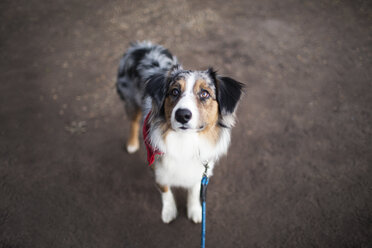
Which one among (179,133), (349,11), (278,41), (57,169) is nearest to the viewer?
(179,133)

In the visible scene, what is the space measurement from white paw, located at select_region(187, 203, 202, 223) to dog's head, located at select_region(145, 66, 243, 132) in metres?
1.40

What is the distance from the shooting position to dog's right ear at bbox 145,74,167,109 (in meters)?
2.44

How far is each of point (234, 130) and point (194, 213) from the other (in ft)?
5.54

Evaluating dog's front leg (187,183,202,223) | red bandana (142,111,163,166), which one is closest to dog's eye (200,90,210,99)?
red bandana (142,111,163,166)

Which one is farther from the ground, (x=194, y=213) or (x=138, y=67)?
(x=138, y=67)

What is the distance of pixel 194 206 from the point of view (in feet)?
10.6

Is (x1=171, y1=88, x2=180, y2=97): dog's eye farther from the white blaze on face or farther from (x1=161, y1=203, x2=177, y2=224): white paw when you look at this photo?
(x1=161, y1=203, x2=177, y2=224): white paw

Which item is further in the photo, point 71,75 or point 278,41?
point 278,41

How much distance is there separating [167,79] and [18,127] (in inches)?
134

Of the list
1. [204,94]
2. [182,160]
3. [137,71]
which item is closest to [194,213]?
[182,160]

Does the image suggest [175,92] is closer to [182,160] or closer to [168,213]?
[182,160]

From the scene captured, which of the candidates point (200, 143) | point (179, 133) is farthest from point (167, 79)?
point (200, 143)

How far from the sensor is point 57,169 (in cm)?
369

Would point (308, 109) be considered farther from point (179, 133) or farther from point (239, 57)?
point (179, 133)
